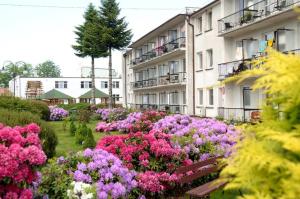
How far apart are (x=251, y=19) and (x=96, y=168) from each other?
20.7 meters

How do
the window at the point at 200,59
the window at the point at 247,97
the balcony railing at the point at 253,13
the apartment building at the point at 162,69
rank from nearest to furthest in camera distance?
1. the balcony railing at the point at 253,13
2. the window at the point at 247,97
3. the window at the point at 200,59
4. the apartment building at the point at 162,69

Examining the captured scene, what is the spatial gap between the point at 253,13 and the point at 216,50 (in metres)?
5.39

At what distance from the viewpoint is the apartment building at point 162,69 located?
3984 centimetres

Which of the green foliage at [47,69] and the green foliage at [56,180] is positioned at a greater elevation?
the green foliage at [47,69]

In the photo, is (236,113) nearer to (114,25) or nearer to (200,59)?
(200,59)

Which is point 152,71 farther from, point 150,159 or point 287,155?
point 287,155

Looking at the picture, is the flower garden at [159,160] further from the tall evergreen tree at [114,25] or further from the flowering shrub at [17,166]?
the tall evergreen tree at [114,25]

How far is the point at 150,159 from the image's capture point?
9695 mm

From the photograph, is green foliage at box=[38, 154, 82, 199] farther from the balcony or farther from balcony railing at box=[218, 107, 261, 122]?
the balcony

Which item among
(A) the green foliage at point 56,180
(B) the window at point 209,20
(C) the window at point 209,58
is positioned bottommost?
(A) the green foliage at point 56,180

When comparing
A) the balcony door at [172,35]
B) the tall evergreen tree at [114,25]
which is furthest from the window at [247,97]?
the tall evergreen tree at [114,25]

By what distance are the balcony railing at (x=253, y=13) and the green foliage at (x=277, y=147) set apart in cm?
2042

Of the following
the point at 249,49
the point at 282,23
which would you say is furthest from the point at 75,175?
the point at 249,49

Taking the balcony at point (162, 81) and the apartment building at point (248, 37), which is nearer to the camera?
the apartment building at point (248, 37)
